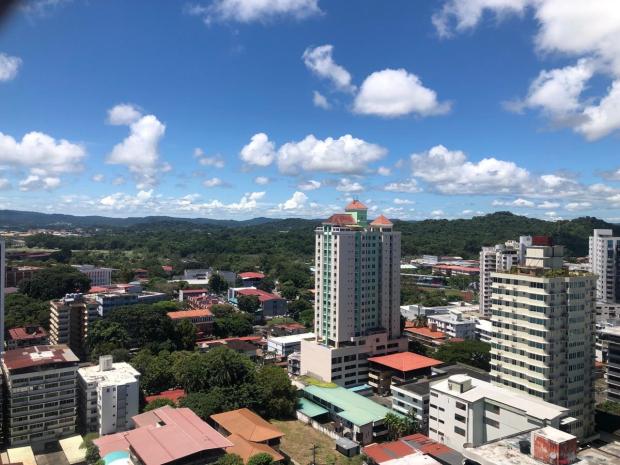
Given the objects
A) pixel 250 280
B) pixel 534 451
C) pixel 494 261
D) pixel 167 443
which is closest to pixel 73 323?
pixel 167 443

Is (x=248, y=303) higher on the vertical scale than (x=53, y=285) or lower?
lower

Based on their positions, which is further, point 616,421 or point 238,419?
point 616,421

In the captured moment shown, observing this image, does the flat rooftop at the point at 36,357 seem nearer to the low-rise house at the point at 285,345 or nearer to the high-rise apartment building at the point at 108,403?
the high-rise apartment building at the point at 108,403

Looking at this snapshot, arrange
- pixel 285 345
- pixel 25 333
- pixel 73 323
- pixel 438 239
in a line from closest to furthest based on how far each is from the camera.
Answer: pixel 285 345
pixel 25 333
pixel 73 323
pixel 438 239

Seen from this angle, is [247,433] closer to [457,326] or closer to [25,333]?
[25,333]

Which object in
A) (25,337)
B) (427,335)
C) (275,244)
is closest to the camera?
(25,337)

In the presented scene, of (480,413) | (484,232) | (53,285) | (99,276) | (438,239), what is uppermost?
(484,232)

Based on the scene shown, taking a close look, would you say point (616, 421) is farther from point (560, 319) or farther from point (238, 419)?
point (238, 419)

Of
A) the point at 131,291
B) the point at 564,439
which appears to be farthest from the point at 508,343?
the point at 131,291
